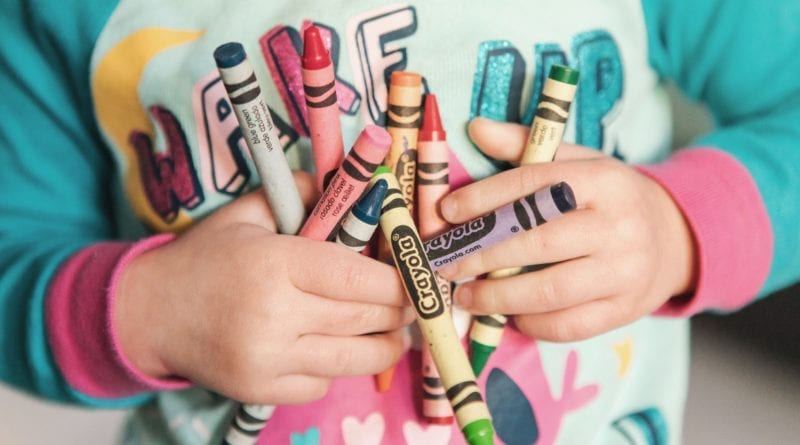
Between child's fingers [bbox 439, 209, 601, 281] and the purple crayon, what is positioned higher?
the purple crayon

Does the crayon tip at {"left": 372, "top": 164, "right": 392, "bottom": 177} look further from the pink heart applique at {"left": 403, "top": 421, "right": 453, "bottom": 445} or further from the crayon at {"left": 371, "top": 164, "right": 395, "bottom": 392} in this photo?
the pink heart applique at {"left": 403, "top": 421, "right": 453, "bottom": 445}

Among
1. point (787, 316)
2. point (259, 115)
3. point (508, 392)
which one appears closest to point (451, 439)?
point (508, 392)

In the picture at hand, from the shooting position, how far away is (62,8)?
1.20ft

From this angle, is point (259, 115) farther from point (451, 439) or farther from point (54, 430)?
point (54, 430)

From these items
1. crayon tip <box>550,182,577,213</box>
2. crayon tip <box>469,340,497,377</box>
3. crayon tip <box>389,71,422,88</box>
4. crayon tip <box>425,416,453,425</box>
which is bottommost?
crayon tip <box>425,416,453,425</box>

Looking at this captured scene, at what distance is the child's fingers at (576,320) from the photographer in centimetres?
32

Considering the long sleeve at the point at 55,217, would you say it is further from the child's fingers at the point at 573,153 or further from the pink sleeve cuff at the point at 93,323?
the child's fingers at the point at 573,153

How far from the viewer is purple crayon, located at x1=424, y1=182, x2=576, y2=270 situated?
27 cm

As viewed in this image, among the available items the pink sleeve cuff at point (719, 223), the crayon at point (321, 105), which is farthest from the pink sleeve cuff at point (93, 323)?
the pink sleeve cuff at point (719, 223)

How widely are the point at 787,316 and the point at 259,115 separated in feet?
1.77

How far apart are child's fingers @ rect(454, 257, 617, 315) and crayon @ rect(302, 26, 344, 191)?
0.07 meters

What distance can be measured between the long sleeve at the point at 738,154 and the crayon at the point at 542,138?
0.08 meters

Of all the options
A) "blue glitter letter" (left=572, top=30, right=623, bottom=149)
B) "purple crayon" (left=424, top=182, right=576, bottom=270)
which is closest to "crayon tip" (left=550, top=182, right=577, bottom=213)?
"purple crayon" (left=424, top=182, right=576, bottom=270)

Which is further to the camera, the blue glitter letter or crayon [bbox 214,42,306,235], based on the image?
the blue glitter letter
